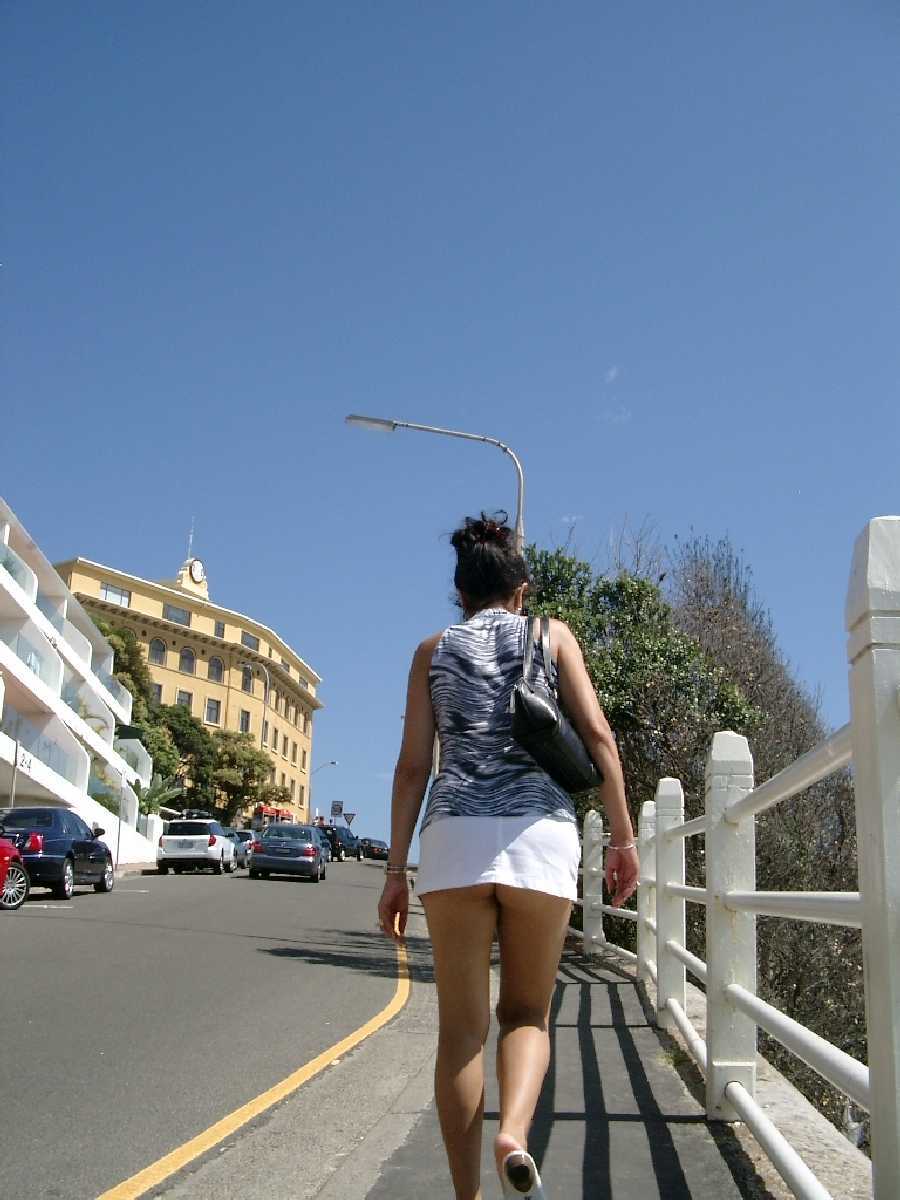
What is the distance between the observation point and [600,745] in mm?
3348

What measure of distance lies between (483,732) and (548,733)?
7.8 inches

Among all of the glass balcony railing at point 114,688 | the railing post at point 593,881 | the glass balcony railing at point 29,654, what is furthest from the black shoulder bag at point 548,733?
the glass balcony railing at point 114,688

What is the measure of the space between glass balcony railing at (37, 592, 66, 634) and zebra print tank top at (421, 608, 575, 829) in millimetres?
36844

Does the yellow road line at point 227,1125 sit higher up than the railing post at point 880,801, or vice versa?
the railing post at point 880,801

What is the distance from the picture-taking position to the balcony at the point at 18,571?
33938 mm

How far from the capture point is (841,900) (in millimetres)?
2639

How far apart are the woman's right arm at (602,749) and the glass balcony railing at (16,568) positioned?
32.6 m

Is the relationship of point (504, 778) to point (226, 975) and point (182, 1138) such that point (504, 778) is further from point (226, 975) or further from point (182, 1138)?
point (226, 975)

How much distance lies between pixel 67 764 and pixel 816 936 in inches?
1105

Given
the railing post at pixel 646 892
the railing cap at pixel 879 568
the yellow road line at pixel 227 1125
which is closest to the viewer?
the railing cap at pixel 879 568

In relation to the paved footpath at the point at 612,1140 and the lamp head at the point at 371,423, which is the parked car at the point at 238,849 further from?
the paved footpath at the point at 612,1140

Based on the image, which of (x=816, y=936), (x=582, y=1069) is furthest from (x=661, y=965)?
(x=816, y=936)

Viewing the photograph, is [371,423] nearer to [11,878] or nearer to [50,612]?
[11,878]

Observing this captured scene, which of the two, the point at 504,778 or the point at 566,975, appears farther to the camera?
the point at 566,975
